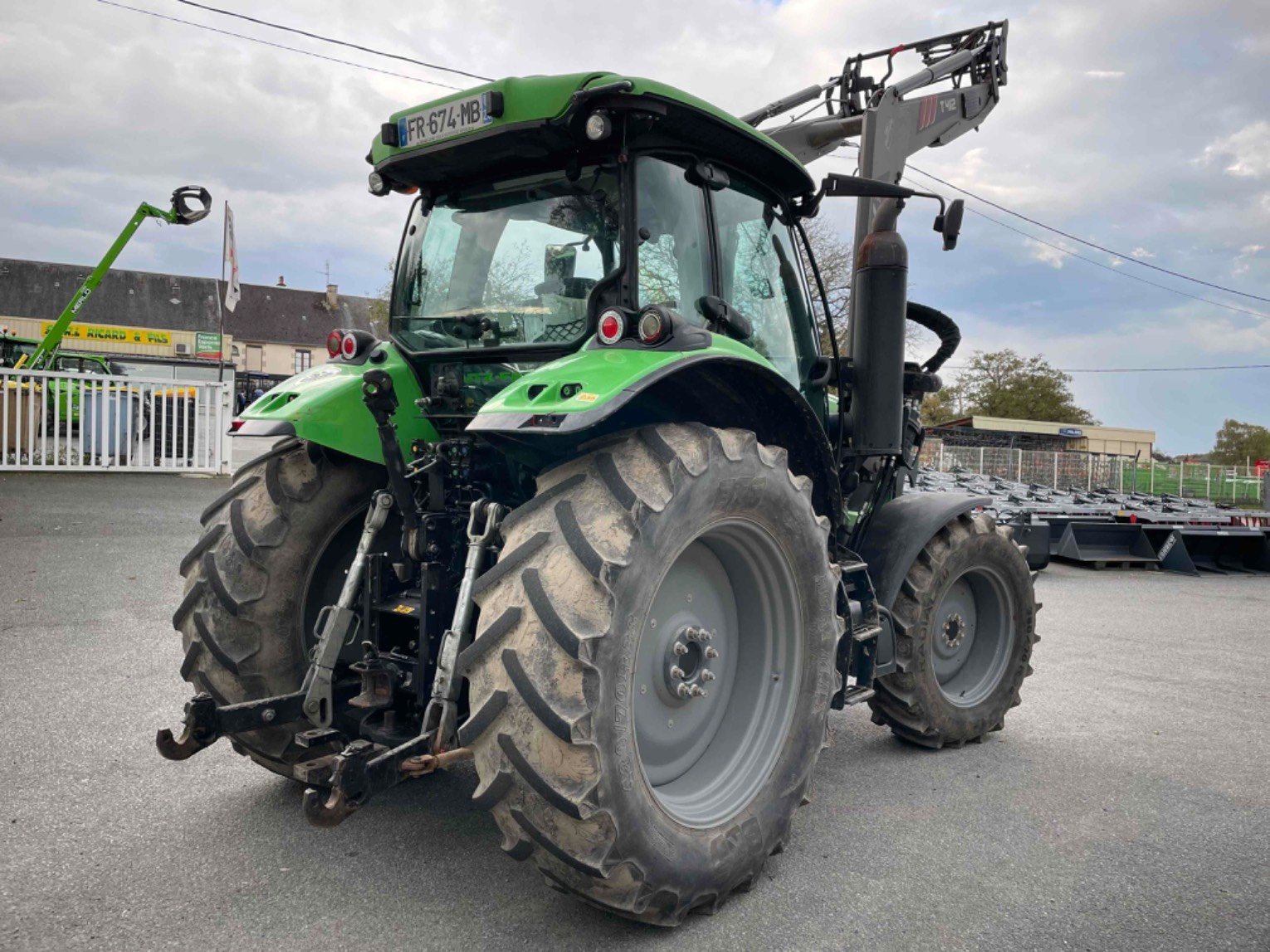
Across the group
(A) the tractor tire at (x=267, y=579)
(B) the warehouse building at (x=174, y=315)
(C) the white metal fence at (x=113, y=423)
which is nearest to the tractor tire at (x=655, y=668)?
(A) the tractor tire at (x=267, y=579)

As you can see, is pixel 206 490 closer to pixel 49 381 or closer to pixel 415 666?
pixel 49 381

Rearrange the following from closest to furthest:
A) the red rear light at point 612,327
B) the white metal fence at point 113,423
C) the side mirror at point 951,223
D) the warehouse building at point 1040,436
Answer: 1. the red rear light at point 612,327
2. the side mirror at point 951,223
3. the white metal fence at point 113,423
4. the warehouse building at point 1040,436

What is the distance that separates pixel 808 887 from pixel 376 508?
186 cm

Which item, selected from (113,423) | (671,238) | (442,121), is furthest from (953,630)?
(113,423)

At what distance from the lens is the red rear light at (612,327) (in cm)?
274

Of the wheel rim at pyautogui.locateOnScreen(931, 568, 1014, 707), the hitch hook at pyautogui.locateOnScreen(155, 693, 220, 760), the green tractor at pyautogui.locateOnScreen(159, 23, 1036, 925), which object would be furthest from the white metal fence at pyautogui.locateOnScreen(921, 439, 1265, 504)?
the hitch hook at pyautogui.locateOnScreen(155, 693, 220, 760)

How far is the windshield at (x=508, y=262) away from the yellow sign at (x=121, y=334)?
50.0 meters

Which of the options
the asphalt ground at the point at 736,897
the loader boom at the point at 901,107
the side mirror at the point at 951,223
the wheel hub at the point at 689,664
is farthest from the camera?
the loader boom at the point at 901,107

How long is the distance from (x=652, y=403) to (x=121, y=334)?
58.5 metres

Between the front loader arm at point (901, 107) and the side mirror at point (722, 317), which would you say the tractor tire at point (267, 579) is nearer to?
the side mirror at point (722, 317)

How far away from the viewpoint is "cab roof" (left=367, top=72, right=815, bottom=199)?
111 inches

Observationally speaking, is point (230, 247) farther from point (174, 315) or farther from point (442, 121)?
point (174, 315)

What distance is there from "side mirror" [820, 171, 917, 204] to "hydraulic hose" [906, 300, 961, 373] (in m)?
0.93

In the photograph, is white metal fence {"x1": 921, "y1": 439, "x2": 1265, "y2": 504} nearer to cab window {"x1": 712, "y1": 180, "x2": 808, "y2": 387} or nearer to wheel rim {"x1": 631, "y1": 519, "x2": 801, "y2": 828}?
cab window {"x1": 712, "y1": 180, "x2": 808, "y2": 387}
